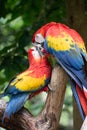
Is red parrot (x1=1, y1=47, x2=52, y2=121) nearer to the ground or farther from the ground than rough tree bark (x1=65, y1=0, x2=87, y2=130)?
farther from the ground

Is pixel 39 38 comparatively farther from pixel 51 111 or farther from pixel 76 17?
pixel 76 17

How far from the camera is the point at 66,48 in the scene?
51.5 inches

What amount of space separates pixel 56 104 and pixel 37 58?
163 millimetres

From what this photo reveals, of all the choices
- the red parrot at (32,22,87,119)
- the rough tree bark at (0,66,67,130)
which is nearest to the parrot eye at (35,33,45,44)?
the red parrot at (32,22,87,119)

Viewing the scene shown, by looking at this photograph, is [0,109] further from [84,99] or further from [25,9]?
[25,9]

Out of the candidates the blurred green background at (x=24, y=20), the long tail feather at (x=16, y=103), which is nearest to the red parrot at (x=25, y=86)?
the long tail feather at (x=16, y=103)

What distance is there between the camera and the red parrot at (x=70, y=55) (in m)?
1.29

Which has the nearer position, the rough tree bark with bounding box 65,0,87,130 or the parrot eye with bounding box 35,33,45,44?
the parrot eye with bounding box 35,33,45,44

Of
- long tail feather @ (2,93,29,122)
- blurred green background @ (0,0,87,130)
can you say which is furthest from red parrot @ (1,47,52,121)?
blurred green background @ (0,0,87,130)

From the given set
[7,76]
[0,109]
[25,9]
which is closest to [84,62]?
[0,109]

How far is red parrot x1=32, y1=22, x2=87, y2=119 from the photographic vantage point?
1.29 metres

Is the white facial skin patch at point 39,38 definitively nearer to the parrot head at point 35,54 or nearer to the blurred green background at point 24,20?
the parrot head at point 35,54

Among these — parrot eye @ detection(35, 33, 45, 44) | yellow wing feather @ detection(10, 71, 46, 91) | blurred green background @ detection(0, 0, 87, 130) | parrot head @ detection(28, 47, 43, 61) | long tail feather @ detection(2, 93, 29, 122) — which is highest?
parrot eye @ detection(35, 33, 45, 44)

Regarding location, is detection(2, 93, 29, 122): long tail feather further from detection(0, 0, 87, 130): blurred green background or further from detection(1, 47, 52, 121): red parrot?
detection(0, 0, 87, 130): blurred green background
